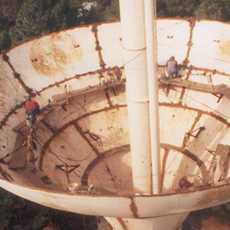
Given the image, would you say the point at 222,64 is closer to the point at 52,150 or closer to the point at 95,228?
the point at 52,150

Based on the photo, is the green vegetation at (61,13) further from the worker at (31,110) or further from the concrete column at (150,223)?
the concrete column at (150,223)

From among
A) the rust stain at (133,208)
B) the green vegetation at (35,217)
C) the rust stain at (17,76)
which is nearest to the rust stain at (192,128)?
the rust stain at (17,76)

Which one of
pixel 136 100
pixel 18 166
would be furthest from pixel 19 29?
pixel 136 100

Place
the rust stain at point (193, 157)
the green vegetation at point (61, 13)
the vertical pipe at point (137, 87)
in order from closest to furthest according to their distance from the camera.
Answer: the vertical pipe at point (137, 87)
the rust stain at point (193, 157)
the green vegetation at point (61, 13)

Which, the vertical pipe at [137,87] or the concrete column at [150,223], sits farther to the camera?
the concrete column at [150,223]

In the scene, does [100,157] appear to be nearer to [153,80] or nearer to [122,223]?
[122,223]

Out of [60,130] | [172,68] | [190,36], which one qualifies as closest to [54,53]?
[60,130]
